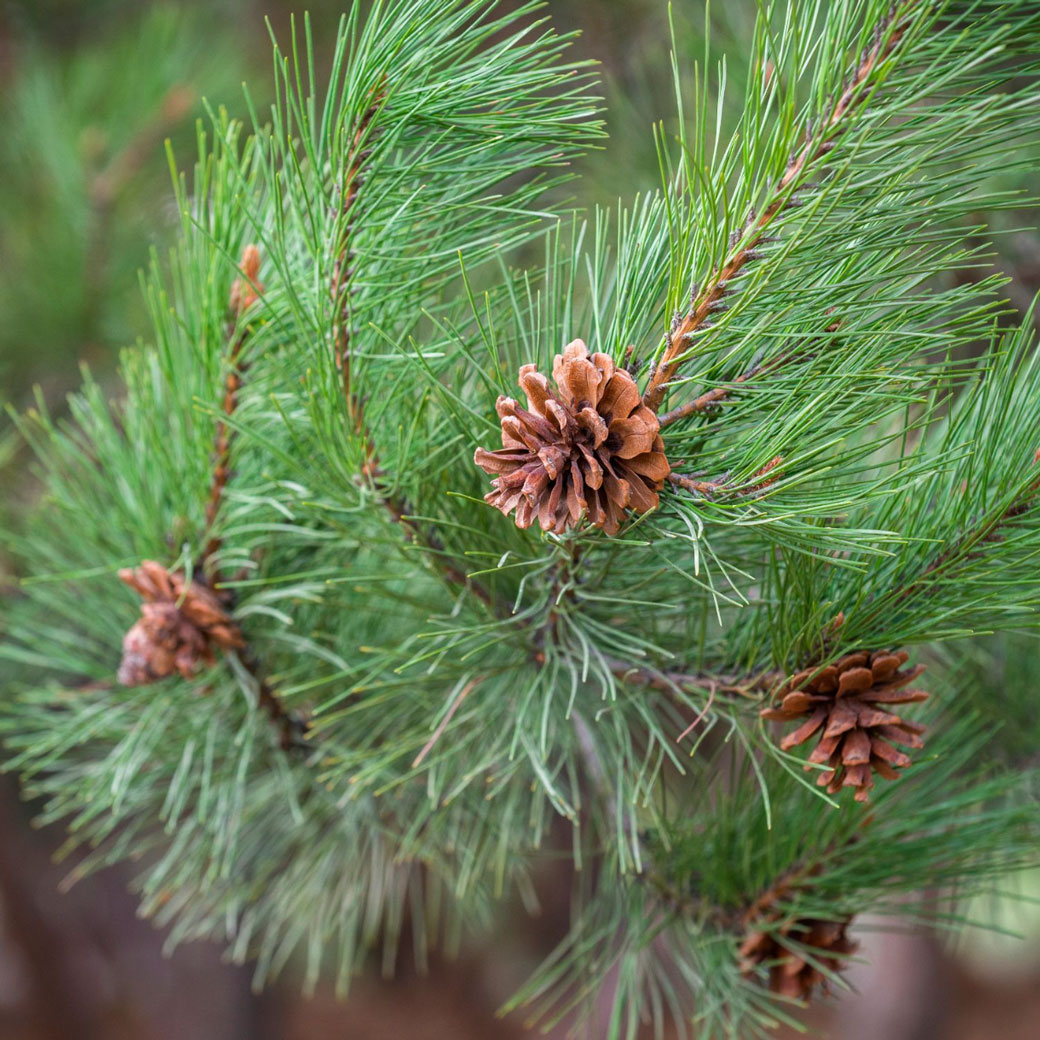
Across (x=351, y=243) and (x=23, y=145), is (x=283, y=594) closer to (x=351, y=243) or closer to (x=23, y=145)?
(x=351, y=243)

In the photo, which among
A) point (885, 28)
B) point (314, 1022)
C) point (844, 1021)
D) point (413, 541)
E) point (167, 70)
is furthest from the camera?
point (314, 1022)

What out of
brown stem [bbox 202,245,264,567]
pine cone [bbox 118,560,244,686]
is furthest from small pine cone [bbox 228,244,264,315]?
pine cone [bbox 118,560,244,686]

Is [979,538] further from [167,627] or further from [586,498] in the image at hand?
[167,627]

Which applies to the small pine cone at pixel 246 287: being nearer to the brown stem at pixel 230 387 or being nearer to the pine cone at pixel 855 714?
the brown stem at pixel 230 387

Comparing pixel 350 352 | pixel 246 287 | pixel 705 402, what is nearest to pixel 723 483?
pixel 705 402

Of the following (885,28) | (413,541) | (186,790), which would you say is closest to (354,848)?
(186,790)

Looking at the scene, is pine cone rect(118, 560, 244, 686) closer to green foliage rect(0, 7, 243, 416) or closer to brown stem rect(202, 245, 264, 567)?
brown stem rect(202, 245, 264, 567)
